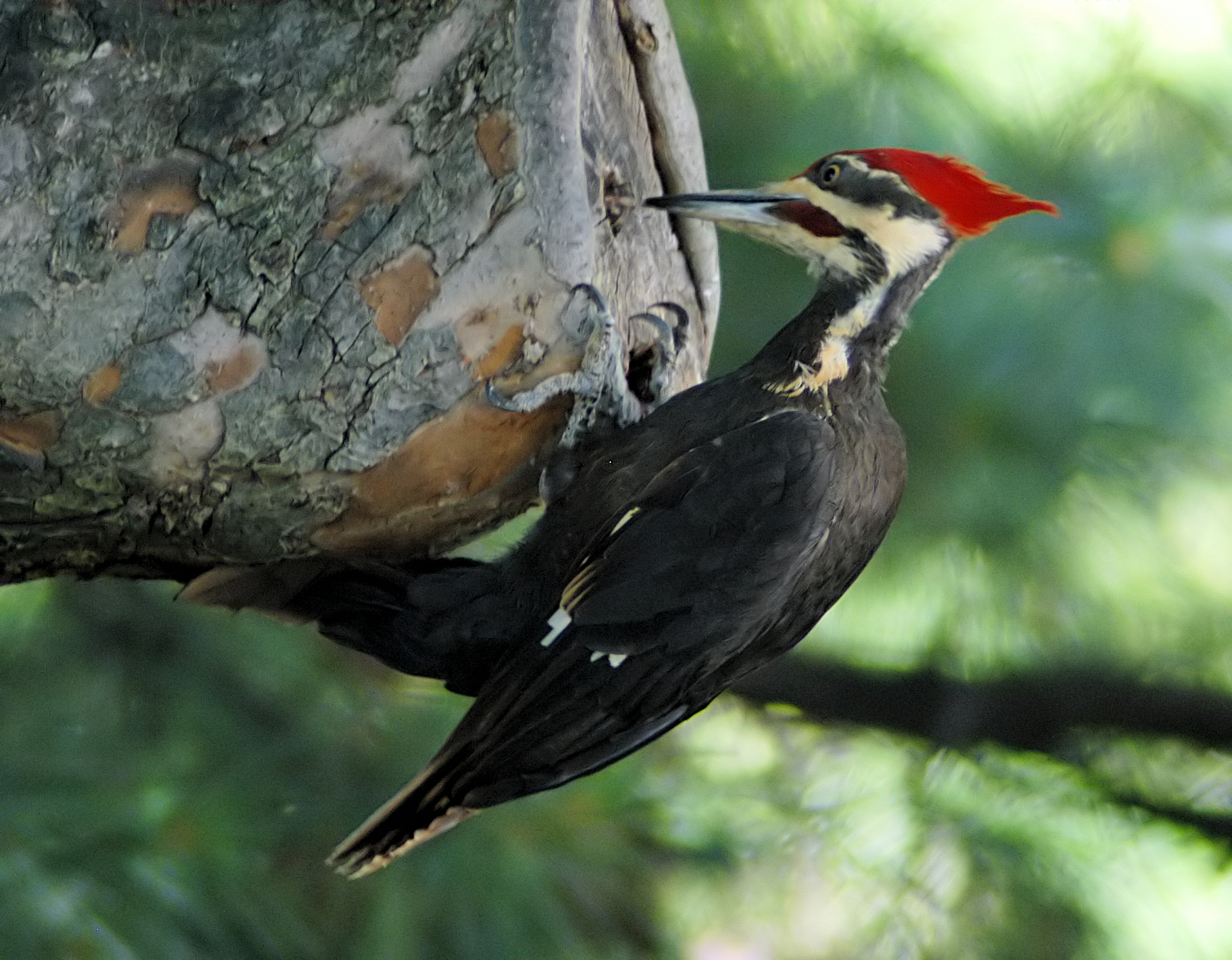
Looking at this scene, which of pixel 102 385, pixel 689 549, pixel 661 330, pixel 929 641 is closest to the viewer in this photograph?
pixel 102 385

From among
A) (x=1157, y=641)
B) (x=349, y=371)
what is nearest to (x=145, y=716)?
(x=349, y=371)

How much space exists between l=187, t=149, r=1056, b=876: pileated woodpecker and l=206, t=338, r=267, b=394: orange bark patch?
0.21 m

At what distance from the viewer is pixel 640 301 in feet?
3.75

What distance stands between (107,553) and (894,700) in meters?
0.99

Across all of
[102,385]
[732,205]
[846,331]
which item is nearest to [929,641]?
[846,331]

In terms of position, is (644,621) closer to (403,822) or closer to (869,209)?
(403,822)

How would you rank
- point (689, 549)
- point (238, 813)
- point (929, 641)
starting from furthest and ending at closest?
point (929, 641) → point (238, 813) → point (689, 549)

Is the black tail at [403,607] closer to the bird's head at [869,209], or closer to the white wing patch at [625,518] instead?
the white wing patch at [625,518]

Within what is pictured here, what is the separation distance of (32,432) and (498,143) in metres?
0.39

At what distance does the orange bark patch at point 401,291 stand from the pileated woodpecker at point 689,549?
198 mm

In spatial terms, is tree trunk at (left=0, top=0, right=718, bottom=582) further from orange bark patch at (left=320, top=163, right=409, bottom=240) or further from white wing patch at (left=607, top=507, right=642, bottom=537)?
white wing patch at (left=607, top=507, right=642, bottom=537)

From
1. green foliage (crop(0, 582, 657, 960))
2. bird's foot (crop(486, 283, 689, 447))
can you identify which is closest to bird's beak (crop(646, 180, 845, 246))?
bird's foot (crop(486, 283, 689, 447))

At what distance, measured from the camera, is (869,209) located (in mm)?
1093

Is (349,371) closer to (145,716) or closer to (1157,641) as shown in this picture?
(145,716)
